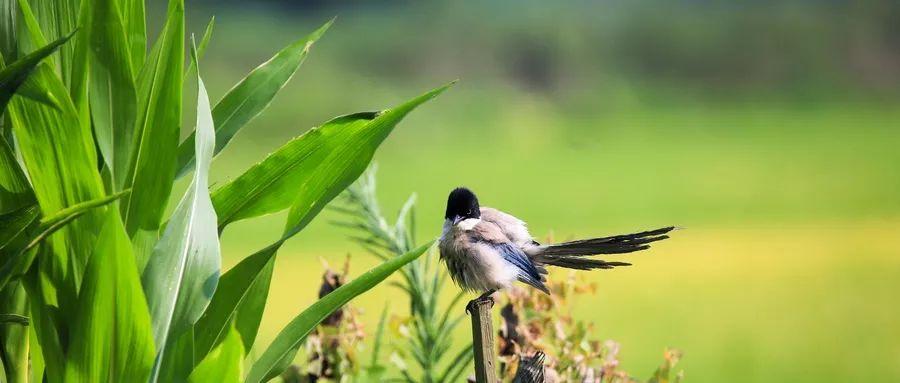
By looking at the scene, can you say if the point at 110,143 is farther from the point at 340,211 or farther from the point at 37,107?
the point at 340,211

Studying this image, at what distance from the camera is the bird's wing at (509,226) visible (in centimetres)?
153

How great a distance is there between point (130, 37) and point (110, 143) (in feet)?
0.47

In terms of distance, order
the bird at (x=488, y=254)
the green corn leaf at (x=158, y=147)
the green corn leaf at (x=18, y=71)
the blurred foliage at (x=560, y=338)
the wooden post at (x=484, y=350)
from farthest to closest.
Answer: the blurred foliage at (x=560, y=338), the bird at (x=488, y=254), the wooden post at (x=484, y=350), the green corn leaf at (x=158, y=147), the green corn leaf at (x=18, y=71)

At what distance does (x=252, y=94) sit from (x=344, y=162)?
0.66ft

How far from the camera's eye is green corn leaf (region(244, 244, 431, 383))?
1.11m

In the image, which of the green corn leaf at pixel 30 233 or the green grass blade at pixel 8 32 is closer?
the green corn leaf at pixel 30 233

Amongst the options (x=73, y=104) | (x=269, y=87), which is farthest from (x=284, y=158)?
(x=73, y=104)

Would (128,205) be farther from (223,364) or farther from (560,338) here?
(560,338)

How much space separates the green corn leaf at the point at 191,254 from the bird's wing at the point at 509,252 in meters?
0.48

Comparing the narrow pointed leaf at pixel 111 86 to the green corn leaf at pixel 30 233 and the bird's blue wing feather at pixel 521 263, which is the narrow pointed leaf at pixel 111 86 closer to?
the green corn leaf at pixel 30 233

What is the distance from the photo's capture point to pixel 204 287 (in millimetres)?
1084

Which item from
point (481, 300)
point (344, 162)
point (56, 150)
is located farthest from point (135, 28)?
point (481, 300)

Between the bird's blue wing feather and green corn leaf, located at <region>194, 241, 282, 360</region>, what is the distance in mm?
357

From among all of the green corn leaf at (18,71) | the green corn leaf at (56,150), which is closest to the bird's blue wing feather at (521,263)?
the green corn leaf at (56,150)
